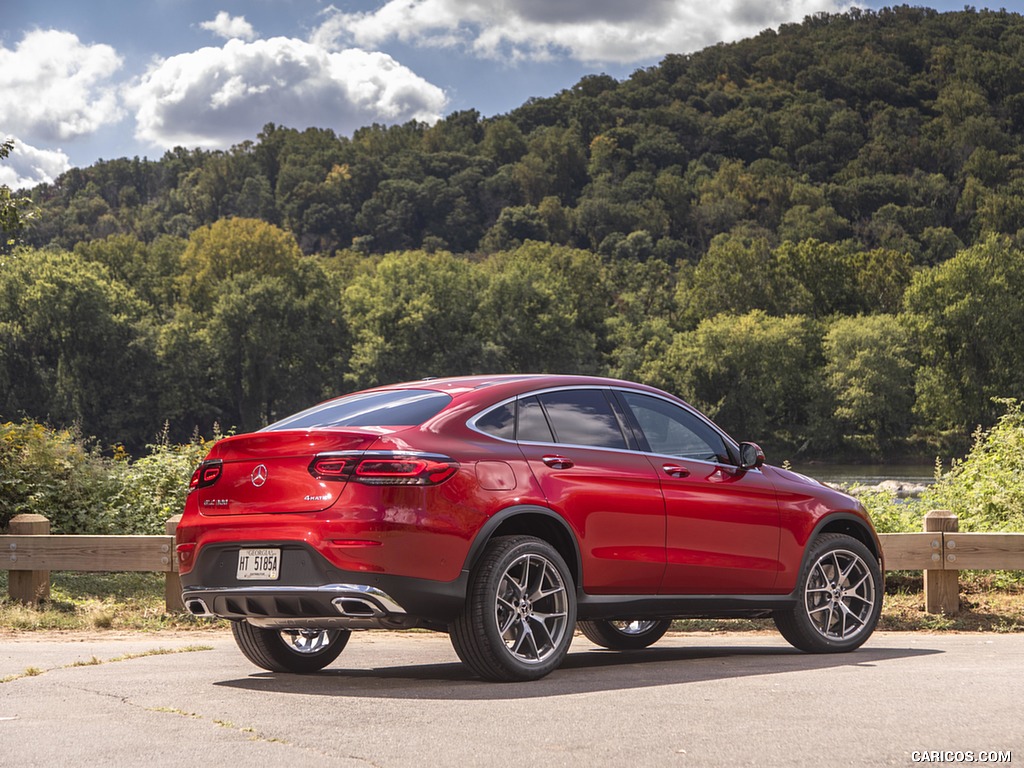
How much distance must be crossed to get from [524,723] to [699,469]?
2.92 m

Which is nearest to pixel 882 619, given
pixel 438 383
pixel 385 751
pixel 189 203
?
pixel 438 383

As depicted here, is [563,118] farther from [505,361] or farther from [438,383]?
[438,383]

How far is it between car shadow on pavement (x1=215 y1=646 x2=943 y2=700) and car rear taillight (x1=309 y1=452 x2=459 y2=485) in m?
1.11

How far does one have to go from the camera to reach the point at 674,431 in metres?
8.73

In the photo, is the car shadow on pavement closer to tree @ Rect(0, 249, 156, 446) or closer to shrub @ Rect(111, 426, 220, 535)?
shrub @ Rect(111, 426, 220, 535)

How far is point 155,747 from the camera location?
5.64 metres

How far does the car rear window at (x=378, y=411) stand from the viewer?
7496mm

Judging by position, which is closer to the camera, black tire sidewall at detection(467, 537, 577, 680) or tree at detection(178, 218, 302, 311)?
black tire sidewall at detection(467, 537, 577, 680)

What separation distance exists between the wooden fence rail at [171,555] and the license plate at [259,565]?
479cm

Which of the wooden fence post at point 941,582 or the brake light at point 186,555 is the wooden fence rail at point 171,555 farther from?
the brake light at point 186,555

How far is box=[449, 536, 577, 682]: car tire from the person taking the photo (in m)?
7.22

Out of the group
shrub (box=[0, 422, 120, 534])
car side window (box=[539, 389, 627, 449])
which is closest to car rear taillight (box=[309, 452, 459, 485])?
car side window (box=[539, 389, 627, 449])

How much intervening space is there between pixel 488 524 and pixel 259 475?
1.28 m

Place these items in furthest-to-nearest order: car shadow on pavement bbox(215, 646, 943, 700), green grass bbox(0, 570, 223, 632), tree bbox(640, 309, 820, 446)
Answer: tree bbox(640, 309, 820, 446), green grass bbox(0, 570, 223, 632), car shadow on pavement bbox(215, 646, 943, 700)
